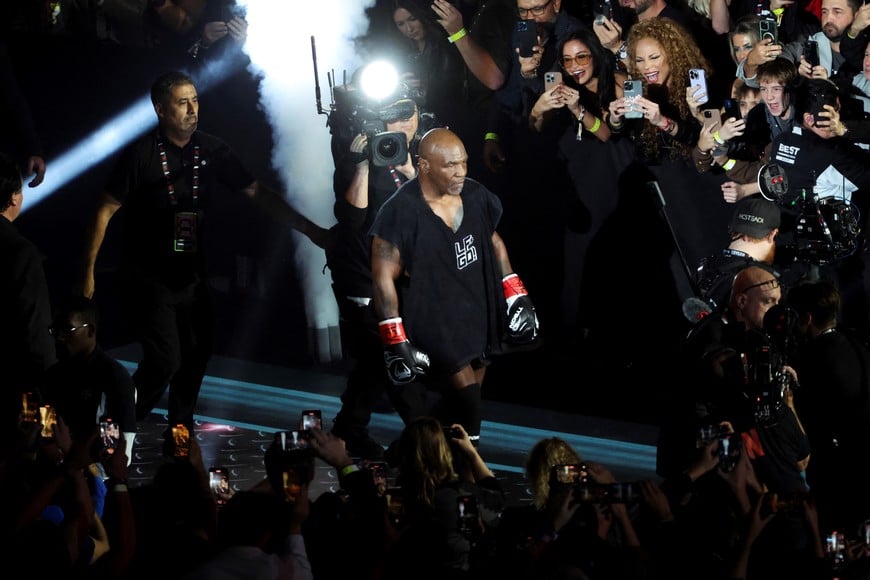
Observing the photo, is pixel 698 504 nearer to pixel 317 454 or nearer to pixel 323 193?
→ pixel 317 454

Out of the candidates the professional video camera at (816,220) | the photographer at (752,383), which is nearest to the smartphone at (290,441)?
the photographer at (752,383)

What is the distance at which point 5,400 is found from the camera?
699 cm

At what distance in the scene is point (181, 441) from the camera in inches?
207

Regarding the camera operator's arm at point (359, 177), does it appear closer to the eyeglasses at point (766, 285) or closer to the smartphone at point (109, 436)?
the eyeglasses at point (766, 285)

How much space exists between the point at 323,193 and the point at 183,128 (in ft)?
6.62

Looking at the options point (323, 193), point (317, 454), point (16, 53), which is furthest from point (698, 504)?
point (16, 53)

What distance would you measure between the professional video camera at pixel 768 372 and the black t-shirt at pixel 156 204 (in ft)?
10.5

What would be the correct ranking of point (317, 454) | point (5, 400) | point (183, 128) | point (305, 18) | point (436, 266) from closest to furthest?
1. point (317, 454)
2. point (5, 400)
3. point (436, 266)
4. point (183, 128)
5. point (305, 18)

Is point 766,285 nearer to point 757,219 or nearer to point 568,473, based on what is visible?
point 757,219

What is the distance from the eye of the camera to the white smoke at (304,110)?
9.91m

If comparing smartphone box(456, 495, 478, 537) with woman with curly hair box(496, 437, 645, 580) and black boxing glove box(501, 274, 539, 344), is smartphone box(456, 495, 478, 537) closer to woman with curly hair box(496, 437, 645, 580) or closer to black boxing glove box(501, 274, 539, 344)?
woman with curly hair box(496, 437, 645, 580)

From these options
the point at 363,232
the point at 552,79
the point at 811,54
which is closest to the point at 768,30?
the point at 811,54

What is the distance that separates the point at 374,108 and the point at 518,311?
55.6 inches

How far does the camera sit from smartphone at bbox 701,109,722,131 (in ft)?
28.3
